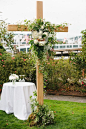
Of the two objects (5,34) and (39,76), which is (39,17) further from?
(5,34)

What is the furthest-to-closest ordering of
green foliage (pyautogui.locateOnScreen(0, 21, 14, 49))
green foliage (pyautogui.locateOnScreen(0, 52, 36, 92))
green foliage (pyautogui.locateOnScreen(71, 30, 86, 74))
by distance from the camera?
green foliage (pyautogui.locateOnScreen(0, 52, 36, 92)) < green foliage (pyautogui.locateOnScreen(0, 21, 14, 49)) < green foliage (pyautogui.locateOnScreen(71, 30, 86, 74))

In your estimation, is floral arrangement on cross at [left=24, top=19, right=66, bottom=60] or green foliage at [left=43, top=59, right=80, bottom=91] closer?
floral arrangement on cross at [left=24, top=19, right=66, bottom=60]

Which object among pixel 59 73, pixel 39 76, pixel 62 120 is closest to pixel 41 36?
pixel 39 76

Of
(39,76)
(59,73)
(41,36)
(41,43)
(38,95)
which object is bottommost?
(59,73)

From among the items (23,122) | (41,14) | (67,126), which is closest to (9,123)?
(23,122)

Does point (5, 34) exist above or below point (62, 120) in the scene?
above

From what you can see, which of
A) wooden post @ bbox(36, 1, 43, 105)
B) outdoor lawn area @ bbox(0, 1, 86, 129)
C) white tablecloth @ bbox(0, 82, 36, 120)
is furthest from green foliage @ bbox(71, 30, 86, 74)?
wooden post @ bbox(36, 1, 43, 105)

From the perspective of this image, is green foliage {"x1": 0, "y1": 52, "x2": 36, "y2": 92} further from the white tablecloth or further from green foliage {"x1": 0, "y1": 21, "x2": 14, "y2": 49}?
the white tablecloth

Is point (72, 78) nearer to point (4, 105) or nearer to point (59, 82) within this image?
point (59, 82)

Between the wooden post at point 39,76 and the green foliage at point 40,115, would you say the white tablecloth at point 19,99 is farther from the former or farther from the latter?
the wooden post at point 39,76

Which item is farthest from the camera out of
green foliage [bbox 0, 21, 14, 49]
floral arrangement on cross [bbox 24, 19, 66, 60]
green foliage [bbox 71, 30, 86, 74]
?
green foliage [bbox 0, 21, 14, 49]

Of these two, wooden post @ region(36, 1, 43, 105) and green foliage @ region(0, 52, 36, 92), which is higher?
wooden post @ region(36, 1, 43, 105)

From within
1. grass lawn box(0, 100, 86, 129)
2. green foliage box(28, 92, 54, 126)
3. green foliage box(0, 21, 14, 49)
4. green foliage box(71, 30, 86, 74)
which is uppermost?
green foliage box(0, 21, 14, 49)

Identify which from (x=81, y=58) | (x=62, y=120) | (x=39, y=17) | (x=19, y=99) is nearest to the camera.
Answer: (x=39, y=17)
